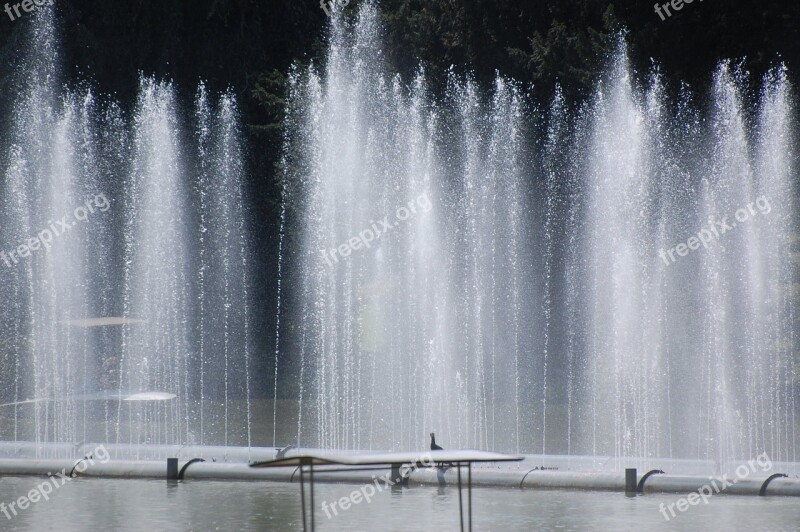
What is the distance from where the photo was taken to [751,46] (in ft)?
111

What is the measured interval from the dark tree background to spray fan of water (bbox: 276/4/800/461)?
83 cm

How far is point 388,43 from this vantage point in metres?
38.5

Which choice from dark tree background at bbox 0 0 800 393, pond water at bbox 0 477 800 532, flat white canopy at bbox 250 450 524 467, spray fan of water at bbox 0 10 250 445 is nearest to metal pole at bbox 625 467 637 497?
pond water at bbox 0 477 800 532

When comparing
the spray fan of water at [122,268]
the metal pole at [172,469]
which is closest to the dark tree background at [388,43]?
the spray fan of water at [122,268]

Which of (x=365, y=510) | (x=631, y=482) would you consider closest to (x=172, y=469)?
(x=365, y=510)

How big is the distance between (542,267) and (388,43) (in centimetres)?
865

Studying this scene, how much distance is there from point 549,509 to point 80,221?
21240 mm

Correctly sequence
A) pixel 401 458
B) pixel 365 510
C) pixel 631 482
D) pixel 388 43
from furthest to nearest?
1. pixel 388 43
2. pixel 631 482
3. pixel 365 510
4. pixel 401 458

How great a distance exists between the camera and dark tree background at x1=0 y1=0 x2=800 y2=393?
112ft

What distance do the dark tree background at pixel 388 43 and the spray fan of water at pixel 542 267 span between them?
83 cm

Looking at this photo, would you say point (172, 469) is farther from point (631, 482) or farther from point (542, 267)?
point (542, 267)

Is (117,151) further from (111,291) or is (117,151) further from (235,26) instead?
(235,26)

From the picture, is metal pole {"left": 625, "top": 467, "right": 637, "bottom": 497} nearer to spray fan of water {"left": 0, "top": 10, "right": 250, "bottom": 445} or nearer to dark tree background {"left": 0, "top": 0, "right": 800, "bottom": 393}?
spray fan of water {"left": 0, "top": 10, "right": 250, "bottom": 445}

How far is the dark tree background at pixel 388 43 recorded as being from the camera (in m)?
34.1
